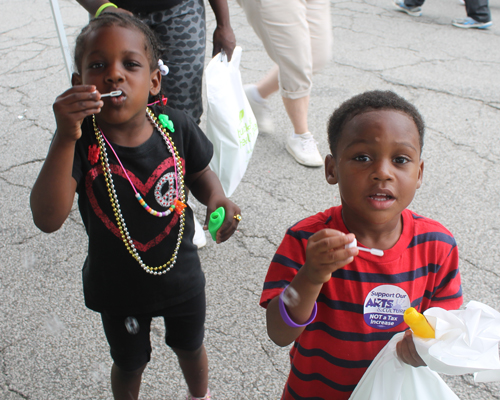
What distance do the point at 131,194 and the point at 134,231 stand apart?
0.36 ft

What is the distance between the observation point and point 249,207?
3.03 meters

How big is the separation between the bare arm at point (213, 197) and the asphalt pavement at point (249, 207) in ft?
2.65

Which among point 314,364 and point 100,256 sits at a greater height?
point 100,256

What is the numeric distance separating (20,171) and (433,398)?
297 centimetres

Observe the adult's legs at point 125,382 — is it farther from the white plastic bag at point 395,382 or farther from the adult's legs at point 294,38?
the adult's legs at point 294,38

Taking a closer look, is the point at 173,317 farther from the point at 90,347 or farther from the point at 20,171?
the point at 20,171

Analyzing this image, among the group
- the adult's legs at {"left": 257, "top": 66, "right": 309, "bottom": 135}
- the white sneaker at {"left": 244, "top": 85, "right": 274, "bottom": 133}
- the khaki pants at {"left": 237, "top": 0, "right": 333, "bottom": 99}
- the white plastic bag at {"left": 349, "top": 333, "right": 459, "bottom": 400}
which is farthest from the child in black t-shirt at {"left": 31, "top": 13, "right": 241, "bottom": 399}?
the white sneaker at {"left": 244, "top": 85, "right": 274, "bottom": 133}

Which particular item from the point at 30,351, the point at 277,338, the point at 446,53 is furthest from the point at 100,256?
the point at 446,53

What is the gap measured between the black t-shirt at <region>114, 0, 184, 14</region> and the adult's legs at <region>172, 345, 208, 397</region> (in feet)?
4.45

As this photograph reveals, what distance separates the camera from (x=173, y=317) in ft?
5.16

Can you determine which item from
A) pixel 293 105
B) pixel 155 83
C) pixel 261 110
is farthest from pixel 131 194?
pixel 261 110

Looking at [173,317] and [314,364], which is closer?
[314,364]

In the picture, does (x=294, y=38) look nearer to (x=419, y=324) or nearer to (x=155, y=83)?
(x=155, y=83)

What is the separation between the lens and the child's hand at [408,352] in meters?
1.13
